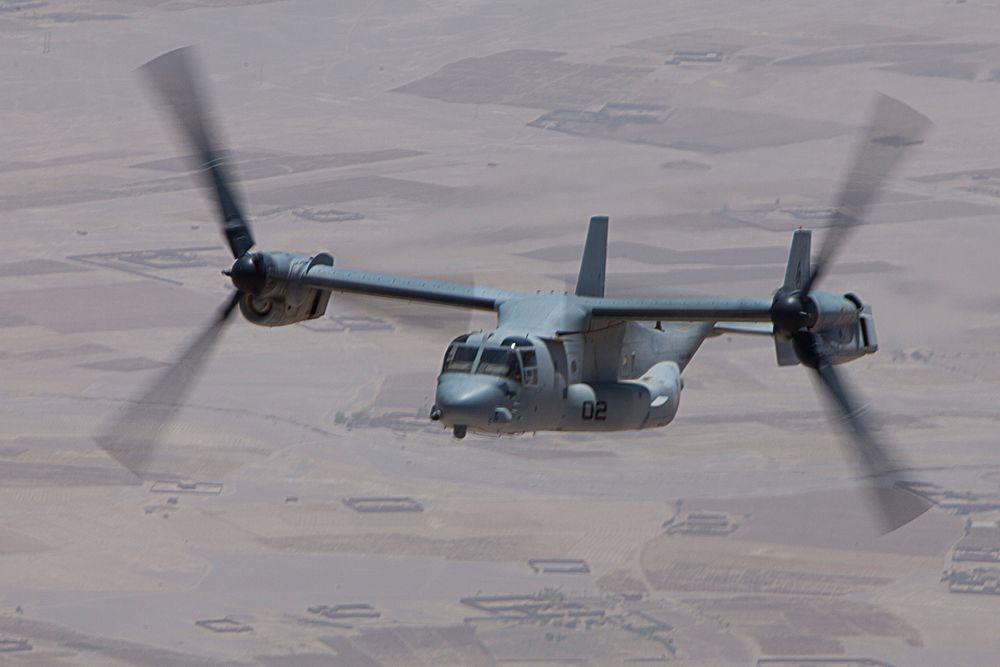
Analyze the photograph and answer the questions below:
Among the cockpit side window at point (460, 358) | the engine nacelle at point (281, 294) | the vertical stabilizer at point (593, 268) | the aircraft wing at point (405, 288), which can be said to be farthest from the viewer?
the engine nacelle at point (281, 294)

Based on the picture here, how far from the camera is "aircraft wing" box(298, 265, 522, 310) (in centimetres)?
7081

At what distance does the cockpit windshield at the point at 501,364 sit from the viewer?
65.9 meters

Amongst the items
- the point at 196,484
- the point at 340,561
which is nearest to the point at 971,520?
the point at 340,561

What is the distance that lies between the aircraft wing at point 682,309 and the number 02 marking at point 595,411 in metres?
2.61

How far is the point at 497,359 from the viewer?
66188mm

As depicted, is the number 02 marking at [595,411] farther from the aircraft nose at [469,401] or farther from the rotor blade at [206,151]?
the rotor blade at [206,151]

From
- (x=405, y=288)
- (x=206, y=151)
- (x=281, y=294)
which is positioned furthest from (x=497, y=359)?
(x=206, y=151)

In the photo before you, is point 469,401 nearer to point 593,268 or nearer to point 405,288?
point 405,288

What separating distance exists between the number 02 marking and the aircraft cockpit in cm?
277

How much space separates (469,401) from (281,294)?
35.6ft

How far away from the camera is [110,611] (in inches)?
7072

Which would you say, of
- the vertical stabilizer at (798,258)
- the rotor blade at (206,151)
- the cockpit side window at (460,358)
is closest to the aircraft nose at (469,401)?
the cockpit side window at (460,358)

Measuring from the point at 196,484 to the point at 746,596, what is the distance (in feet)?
163

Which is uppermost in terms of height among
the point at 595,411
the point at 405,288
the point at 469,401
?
the point at 405,288
